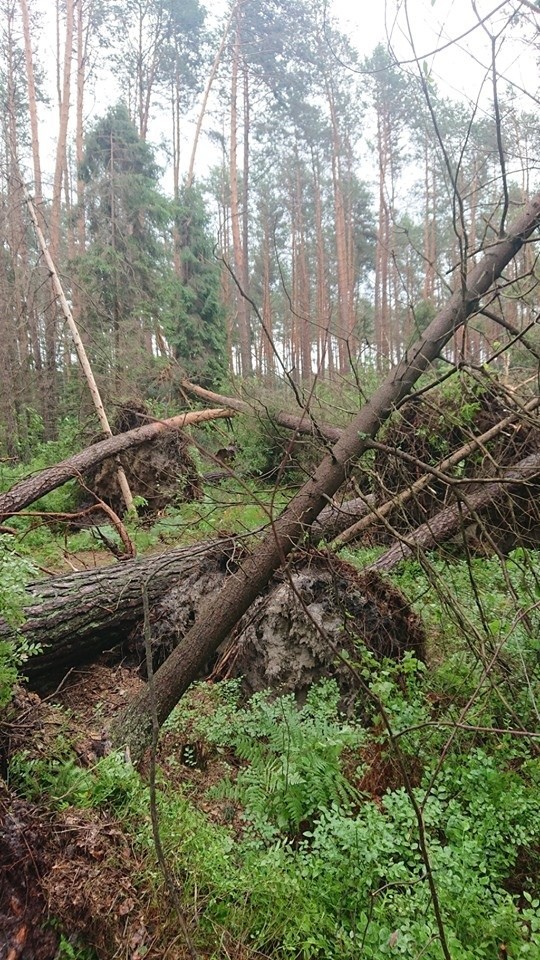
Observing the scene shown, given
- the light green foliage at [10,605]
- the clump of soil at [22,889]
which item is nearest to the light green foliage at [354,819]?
the clump of soil at [22,889]

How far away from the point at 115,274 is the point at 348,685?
12.3 metres

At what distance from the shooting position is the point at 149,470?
29.9 ft

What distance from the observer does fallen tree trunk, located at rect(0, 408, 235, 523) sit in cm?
703

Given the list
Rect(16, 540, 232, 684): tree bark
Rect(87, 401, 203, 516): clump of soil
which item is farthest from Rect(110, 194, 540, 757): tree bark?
Rect(87, 401, 203, 516): clump of soil

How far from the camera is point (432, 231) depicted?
18.4 m

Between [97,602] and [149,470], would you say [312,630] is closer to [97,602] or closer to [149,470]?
[97,602]

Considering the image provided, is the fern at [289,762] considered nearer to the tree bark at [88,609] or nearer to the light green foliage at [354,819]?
the light green foliage at [354,819]

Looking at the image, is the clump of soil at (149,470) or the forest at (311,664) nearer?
the forest at (311,664)

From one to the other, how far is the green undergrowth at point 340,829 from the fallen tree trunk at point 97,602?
127 cm

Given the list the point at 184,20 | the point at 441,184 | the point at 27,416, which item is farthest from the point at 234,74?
the point at 27,416

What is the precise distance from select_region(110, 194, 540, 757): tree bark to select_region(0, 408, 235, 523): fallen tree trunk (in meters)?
3.20

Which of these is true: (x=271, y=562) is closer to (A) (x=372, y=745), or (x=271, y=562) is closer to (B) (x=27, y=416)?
(A) (x=372, y=745)

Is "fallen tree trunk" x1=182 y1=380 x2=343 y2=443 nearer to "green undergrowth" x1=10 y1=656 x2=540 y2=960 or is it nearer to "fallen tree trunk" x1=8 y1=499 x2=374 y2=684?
"fallen tree trunk" x1=8 y1=499 x2=374 y2=684

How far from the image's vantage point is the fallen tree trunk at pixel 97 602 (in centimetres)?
384
